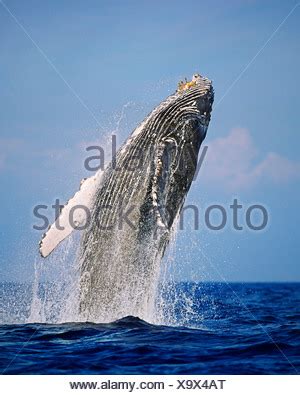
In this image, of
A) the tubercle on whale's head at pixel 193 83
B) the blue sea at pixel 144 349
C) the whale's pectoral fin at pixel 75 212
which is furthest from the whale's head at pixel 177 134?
the blue sea at pixel 144 349

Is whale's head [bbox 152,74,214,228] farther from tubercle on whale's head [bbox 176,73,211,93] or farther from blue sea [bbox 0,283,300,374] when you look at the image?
blue sea [bbox 0,283,300,374]

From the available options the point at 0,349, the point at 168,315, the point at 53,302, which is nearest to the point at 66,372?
the point at 0,349

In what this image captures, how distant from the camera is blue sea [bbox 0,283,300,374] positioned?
9.80 meters

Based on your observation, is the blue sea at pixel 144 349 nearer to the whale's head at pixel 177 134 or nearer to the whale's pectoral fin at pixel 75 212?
the whale's pectoral fin at pixel 75 212

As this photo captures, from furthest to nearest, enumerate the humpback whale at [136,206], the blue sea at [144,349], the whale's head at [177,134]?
the humpback whale at [136,206] < the whale's head at [177,134] < the blue sea at [144,349]

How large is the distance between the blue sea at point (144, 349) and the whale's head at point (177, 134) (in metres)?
2.07

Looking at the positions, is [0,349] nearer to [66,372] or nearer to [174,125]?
[66,372]

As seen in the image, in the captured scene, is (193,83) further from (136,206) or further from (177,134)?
(136,206)

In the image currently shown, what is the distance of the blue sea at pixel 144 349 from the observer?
980 centimetres

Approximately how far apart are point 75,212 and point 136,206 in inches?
43.3

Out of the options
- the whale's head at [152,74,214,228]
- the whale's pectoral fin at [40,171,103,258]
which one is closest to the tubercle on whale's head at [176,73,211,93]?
the whale's head at [152,74,214,228]

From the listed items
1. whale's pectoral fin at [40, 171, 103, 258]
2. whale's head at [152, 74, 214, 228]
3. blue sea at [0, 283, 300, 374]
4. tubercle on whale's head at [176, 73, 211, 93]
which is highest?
tubercle on whale's head at [176, 73, 211, 93]

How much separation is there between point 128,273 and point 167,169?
79.2 inches

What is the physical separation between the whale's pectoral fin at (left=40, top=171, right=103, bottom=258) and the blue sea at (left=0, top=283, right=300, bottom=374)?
1.61m
